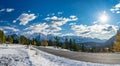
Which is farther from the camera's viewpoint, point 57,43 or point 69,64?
point 57,43

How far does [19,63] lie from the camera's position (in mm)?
20609

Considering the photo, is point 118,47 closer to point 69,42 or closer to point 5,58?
point 5,58

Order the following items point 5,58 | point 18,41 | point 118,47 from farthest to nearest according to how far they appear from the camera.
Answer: point 18,41
point 118,47
point 5,58

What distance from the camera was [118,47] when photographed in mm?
62906

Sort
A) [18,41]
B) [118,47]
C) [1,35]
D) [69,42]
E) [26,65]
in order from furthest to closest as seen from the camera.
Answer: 1. [18,41]
2. [69,42]
3. [1,35]
4. [118,47]
5. [26,65]

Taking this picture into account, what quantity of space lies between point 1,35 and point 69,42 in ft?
143

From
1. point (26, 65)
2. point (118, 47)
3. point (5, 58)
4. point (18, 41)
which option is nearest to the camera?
point (26, 65)

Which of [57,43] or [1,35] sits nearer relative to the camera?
[1,35]

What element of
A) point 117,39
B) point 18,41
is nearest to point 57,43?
point 18,41

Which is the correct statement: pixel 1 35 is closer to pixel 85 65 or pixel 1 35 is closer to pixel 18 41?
pixel 18 41

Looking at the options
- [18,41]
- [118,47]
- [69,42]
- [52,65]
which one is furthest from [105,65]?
[18,41]

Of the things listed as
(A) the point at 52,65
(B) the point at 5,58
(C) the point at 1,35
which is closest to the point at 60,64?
(A) the point at 52,65

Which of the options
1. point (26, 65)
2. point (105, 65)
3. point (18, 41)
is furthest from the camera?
point (18, 41)

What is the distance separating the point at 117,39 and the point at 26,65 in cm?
4767
